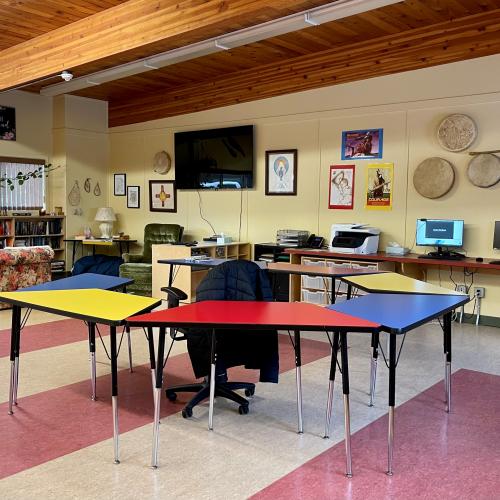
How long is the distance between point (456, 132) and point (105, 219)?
18.0 ft

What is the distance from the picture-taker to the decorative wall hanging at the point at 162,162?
8.98 metres

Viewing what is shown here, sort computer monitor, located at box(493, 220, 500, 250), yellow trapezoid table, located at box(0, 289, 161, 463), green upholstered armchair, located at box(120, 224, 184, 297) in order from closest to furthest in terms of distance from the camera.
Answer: yellow trapezoid table, located at box(0, 289, 161, 463), computer monitor, located at box(493, 220, 500, 250), green upholstered armchair, located at box(120, 224, 184, 297)

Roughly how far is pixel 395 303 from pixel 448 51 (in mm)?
3892

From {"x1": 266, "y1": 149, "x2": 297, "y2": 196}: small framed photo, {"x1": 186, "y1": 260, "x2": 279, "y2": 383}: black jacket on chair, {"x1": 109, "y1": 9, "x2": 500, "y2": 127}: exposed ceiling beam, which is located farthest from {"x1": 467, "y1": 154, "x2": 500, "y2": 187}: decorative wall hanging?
{"x1": 186, "y1": 260, "x2": 279, "y2": 383}: black jacket on chair

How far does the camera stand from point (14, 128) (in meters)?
8.98

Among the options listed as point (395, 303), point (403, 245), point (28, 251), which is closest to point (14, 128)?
point (28, 251)

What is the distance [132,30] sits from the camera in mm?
5332

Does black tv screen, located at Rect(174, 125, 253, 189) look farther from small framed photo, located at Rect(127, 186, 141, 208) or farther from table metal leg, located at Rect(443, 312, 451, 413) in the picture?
table metal leg, located at Rect(443, 312, 451, 413)

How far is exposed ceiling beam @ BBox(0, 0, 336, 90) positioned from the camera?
4546 millimetres

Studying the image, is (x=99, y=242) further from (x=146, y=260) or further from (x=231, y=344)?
(x=231, y=344)

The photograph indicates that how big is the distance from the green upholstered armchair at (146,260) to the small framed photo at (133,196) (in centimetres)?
80

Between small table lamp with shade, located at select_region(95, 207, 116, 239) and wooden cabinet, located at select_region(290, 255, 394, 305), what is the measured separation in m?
3.61

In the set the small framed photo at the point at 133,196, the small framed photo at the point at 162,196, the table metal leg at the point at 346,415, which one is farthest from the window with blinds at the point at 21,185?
the table metal leg at the point at 346,415

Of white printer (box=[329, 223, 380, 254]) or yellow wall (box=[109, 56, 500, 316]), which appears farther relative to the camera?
white printer (box=[329, 223, 380, 254])
